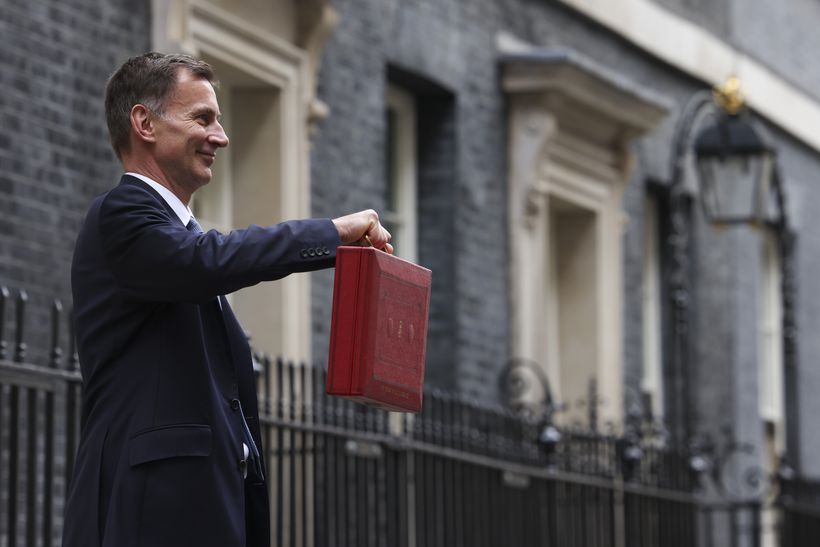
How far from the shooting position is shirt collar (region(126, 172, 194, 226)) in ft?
16.0

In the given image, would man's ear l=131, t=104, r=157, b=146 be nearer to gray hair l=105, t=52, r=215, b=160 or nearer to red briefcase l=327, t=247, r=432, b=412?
gray hair l=105, t=52, r=215, b=160

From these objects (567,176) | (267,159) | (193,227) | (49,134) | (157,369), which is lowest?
(157,369)

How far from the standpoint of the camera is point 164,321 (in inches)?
190

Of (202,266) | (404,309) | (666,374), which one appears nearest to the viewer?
(202,266)

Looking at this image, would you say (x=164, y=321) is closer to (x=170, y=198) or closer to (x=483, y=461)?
(x=170, y=198)

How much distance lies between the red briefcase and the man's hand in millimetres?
41

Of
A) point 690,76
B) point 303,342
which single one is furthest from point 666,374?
point 303,342

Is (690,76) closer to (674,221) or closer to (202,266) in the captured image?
(674,221)

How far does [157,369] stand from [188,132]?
519 millimetres

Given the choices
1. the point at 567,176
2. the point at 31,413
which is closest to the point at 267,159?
the point at 567,176

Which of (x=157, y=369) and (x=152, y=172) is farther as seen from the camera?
(x=152, y=172)

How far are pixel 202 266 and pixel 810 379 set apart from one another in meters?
16.2

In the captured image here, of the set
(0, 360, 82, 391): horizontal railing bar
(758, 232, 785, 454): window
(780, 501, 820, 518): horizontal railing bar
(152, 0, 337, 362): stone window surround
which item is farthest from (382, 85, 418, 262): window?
(758, 232, 785, 454): window

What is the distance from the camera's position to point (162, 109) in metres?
4.87
